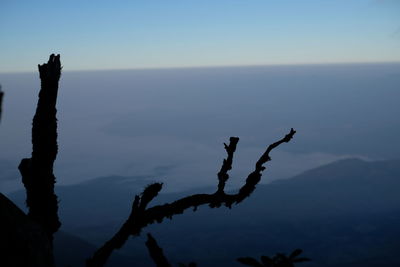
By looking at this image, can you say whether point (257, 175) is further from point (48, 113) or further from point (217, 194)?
point (48, 113)

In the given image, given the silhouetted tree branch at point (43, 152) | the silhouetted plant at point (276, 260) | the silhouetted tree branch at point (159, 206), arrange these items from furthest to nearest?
1. the silhouetted tree branch at point (43, 152)
2. the silhouetted tree branch at point (159, 206)
3. the silhouetted plant at point (276, 260)

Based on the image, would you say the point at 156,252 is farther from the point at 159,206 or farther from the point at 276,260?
the point at 276,260

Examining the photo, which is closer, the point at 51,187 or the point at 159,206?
the point at 159,206

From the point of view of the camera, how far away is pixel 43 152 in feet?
27.0

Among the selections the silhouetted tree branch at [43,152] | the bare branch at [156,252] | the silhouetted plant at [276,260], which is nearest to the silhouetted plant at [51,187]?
the silhouetted tree branch at [43,152]

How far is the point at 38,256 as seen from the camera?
24.6 ft

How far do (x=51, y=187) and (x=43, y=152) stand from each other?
0.77 m

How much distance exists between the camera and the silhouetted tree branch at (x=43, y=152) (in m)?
8.12

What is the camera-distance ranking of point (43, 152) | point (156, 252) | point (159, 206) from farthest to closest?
point (43, 152) < point (159, 206) < point (156, 252)

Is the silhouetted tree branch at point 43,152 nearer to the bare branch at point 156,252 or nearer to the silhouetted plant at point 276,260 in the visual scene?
the bare branch at point 156,252

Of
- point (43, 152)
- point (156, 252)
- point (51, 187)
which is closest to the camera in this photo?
point (156, 252)

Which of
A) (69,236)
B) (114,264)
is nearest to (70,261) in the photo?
(114,264)

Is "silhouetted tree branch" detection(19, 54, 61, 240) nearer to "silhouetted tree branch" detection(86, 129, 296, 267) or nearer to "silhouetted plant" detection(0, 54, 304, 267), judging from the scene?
"silhouetted plant" detection(0, 54, 304, 267)

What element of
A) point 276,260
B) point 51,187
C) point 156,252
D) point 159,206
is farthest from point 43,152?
point 276,260
